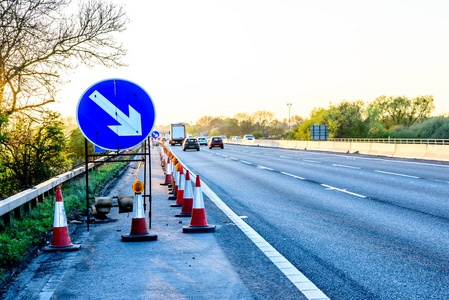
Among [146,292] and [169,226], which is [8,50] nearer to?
[169,226]

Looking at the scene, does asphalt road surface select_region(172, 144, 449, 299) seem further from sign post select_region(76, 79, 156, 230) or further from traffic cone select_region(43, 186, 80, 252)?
sign post select_region(76, 79, 156, 230)

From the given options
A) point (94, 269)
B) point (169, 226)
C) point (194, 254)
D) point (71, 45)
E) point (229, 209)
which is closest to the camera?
point (94, 269)

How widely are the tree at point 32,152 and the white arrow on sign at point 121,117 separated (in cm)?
533

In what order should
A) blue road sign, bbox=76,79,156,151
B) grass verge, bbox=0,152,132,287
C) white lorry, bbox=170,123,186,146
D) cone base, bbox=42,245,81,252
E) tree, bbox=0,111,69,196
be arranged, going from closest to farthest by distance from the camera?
grass verge, bbox=0,152,132,287 → cone base, bbox=42,245,81,252 → blue road sign, bbox=76,79,156,151 → tree, bbox=0,111,69,196 → white lorry, bbox=170,123,186,146

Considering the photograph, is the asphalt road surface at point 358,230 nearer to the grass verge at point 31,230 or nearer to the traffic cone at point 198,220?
the traffic cone at point 198,220

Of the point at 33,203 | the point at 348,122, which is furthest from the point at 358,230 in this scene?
the point at 348,122

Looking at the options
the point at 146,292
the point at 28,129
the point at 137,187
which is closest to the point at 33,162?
the point at 28,129

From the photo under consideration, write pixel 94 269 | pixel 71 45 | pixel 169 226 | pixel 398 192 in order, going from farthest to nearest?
pixel 71 45 → pixel 398 192 → pixel 169 226 → pixel 94 269

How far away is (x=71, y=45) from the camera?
1977 centimetres

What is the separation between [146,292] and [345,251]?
2.73 m

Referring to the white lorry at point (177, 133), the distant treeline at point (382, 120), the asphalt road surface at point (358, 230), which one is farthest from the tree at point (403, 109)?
the asphalt road surface at point (358, 230)

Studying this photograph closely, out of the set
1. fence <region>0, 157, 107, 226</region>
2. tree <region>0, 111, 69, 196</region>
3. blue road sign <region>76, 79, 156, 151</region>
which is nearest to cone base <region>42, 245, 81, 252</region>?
fence <region>0, 157, 107, 226</region>

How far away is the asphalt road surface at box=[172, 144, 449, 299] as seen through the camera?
475 cm

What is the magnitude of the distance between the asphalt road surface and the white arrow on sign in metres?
2.43
